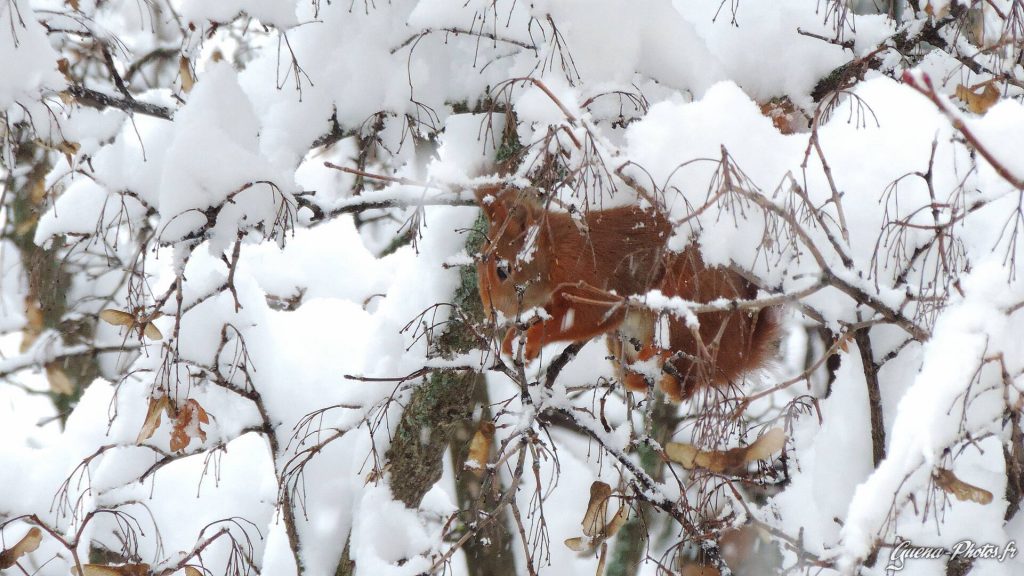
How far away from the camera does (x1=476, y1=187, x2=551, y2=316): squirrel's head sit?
5.69ft

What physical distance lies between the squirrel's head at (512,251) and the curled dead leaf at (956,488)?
81 centimetres

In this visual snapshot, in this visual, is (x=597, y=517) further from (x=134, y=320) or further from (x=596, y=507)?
(x=134, y=320)

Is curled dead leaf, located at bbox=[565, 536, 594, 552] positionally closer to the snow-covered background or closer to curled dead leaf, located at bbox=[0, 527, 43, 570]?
the snow-covered background

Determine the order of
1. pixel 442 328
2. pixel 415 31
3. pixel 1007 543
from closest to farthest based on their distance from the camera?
pixel 1007 543
pixel 415 31
pixel 442 328

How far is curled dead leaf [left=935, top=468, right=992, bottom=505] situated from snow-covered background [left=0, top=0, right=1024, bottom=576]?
0.02 m

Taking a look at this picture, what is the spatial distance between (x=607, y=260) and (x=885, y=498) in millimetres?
1475

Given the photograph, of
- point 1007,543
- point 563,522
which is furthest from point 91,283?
point 1007,543

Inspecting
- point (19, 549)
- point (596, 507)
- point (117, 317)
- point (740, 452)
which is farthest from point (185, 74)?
point (740, 452)

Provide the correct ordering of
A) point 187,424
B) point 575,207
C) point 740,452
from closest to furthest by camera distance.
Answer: point 575,207, point 740,452, point 187,424

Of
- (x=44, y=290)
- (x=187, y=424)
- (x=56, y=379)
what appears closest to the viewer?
(x=187, y=424)

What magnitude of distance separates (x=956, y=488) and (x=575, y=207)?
2.74ft

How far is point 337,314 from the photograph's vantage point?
3.15 m

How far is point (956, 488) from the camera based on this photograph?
119 centimetres

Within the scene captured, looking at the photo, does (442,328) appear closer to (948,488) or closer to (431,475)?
(431,475)
